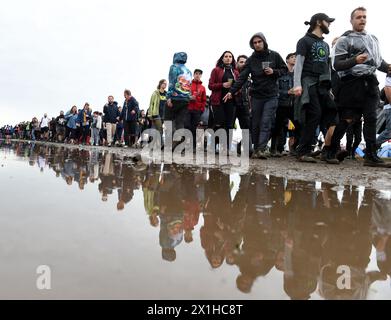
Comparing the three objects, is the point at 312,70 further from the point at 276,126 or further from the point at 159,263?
the point at 159,263

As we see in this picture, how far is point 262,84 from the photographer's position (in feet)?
16.7

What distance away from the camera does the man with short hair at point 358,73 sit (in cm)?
395

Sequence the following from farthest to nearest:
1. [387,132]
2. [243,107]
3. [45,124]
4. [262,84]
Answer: [45,124]
[243,107]
[387,132]
[262,84]

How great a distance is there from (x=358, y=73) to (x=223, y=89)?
2385mm

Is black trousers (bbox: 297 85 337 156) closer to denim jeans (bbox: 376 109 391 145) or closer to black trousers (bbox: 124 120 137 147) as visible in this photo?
denim jeans (bbox: 376 109 391 145)

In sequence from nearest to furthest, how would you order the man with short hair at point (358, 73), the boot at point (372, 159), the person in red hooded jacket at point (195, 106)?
the man with short hair at point (358, 73)
the boot at point (372, 159)
the person in red hooded jacket at point (195, 106)

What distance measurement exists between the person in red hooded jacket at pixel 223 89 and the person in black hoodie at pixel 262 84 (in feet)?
2.19

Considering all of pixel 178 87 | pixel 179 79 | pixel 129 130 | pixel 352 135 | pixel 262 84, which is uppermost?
pixel 179 79

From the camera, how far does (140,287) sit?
2.94ft

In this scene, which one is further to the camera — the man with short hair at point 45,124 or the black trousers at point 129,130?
the man with short hair at point 45,124

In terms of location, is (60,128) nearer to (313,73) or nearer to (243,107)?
(243,107)

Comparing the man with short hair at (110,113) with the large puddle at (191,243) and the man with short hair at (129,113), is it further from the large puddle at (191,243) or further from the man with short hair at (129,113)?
the large puddle at (191,243)

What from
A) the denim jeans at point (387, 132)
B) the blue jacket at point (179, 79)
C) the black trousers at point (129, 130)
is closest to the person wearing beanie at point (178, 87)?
the blue jacket at point (179, 79)

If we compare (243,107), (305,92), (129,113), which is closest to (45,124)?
(129,113)
